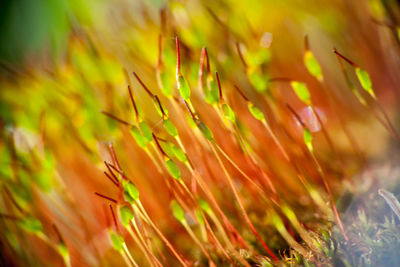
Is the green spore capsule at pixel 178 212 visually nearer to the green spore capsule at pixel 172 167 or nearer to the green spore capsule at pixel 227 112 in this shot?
the green spore capsule at pixel 172 167

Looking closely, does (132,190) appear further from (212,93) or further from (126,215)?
→ (212,93)

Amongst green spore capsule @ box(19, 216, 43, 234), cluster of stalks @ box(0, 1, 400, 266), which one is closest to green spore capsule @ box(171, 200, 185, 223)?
cluster of stalks @ box(0, 1, 400, 266)

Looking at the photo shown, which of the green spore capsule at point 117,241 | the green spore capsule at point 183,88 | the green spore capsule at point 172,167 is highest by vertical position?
the green spore capsule at point 183,88

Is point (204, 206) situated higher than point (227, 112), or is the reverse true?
point (227, 112)

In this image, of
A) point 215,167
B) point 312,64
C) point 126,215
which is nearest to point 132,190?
point 126,215

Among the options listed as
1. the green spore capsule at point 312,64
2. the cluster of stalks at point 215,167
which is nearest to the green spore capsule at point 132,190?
the cluster of stalks at point 215,167

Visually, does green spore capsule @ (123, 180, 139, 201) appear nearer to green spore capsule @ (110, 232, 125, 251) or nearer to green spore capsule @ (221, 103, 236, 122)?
green spore capsule @ (110, 232, 125, 251)

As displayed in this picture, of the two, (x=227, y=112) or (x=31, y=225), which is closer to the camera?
(x=227, y=112)

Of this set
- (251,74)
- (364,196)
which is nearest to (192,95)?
(251,74)
